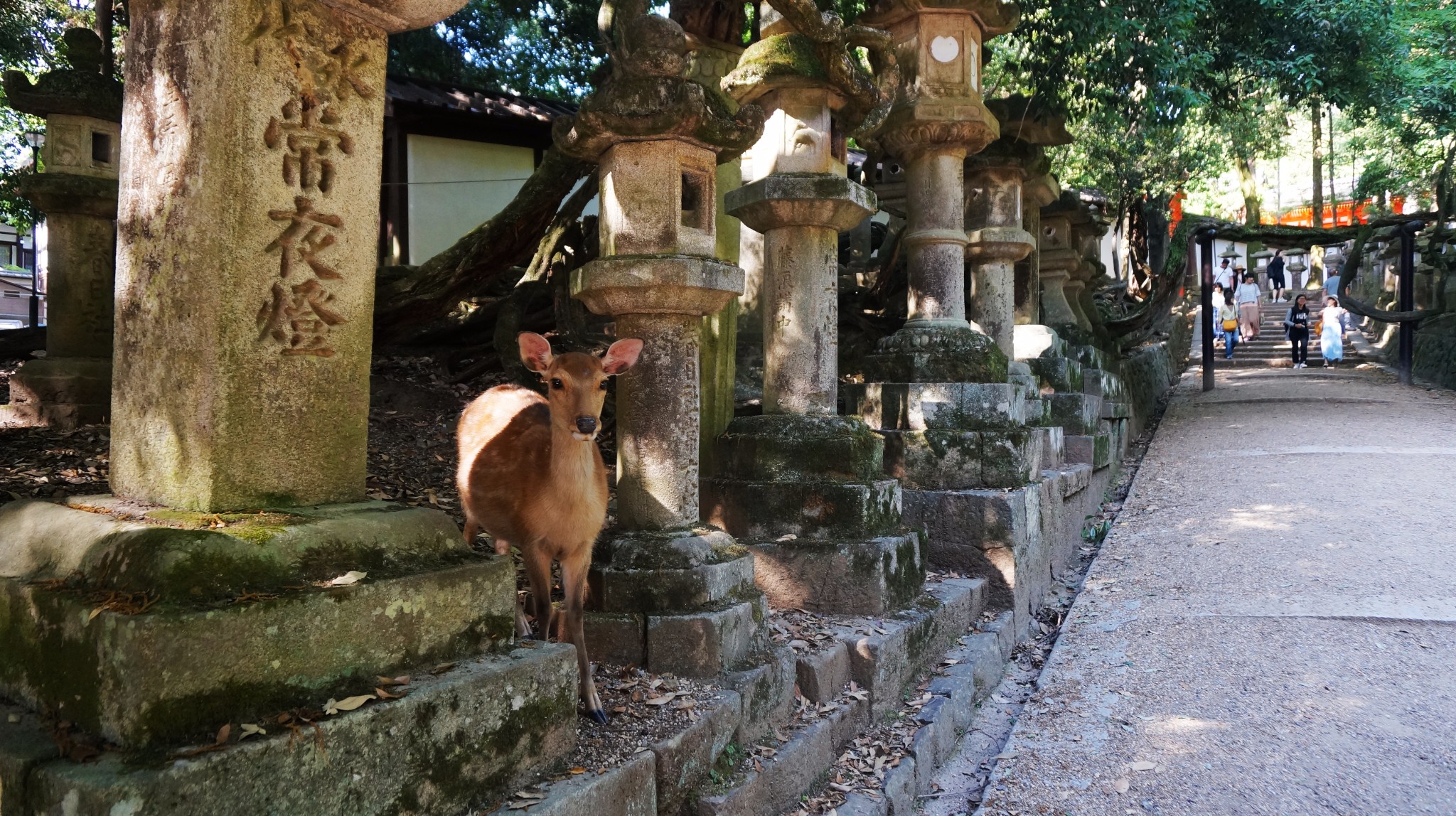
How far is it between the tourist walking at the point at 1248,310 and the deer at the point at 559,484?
21077 mm

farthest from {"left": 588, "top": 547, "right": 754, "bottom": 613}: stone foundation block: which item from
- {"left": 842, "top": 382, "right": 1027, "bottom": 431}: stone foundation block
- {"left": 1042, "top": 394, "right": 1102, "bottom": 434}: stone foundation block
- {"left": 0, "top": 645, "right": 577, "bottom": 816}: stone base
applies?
{"left": 1042, "top": 394, "right": 1102, "bottom": 434}: stone foundation block

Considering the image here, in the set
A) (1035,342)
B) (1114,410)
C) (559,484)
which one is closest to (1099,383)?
(1114,410)

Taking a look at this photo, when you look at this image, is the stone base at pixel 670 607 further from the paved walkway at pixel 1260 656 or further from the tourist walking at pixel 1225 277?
the tourist walking at pixel 1225 277

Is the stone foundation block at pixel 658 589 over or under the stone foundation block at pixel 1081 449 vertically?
under

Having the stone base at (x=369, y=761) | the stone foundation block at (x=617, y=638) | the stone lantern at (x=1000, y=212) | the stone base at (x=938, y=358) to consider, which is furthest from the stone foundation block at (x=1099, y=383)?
the stone base at (x=369, y=761)

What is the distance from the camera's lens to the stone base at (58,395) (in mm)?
6125

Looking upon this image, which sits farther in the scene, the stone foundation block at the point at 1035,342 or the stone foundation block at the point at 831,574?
the stone foundation block at the point at 1035,342

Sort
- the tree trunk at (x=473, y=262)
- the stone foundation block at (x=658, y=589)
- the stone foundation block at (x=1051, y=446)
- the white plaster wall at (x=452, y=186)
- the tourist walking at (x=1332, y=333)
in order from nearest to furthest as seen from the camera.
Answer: the stone foundation block at (x=658, y=589) < the stone foundation block at (x=1051, y=446) < the tree trunk at (x=473, y=262) < the white plaster wall at (x=452, y=186) < the tourist walking at (x=1332, y=333)

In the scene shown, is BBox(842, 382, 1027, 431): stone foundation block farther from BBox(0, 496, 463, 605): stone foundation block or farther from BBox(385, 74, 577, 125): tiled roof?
BBox(385, 74, 577, 125): tiled roof

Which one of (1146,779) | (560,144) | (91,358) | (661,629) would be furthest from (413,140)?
(1146,779)

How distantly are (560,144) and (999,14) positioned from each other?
13.0 feet

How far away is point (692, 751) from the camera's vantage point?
2.73 metres

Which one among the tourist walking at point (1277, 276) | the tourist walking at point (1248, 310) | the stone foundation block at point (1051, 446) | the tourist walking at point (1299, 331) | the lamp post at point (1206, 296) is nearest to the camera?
the stone foundation block at point (1051, 446)

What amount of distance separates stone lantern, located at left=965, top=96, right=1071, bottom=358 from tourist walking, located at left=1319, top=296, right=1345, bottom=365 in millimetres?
12392
